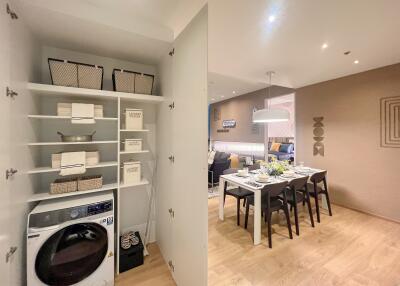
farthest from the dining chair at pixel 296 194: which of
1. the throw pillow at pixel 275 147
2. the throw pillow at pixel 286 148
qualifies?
the throw pillow at pixel 275 147

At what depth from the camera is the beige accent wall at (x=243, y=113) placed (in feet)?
16.9

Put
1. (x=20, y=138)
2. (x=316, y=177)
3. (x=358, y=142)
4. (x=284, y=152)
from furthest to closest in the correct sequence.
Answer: (x=284, y=152) < (x=358, y=142) < (x=316, y=177) < (x=20, y=138)

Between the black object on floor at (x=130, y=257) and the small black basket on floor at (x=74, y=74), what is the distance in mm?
1766

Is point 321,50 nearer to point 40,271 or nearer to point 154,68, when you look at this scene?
point 154,68

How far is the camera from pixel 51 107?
1800 millimetres

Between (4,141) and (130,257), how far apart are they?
61.5 inches

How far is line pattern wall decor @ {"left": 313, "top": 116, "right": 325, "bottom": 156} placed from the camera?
3.92m

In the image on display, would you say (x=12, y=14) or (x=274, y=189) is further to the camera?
(x=274, y=189)

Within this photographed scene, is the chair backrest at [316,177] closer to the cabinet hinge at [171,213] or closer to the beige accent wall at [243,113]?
the beige accent wall at [243,113]

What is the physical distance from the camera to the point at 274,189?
235 centimetres

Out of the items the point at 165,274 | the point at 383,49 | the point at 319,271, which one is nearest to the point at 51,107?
the point at 165,274

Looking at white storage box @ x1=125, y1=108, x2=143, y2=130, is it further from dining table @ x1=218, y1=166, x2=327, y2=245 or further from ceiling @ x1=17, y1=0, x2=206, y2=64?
dining table @ x1=218, y1=166, x2=327, y2=245

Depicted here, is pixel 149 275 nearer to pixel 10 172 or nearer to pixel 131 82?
pixel 10 172

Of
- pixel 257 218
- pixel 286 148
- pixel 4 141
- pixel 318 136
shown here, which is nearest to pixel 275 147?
pixel 286 148
